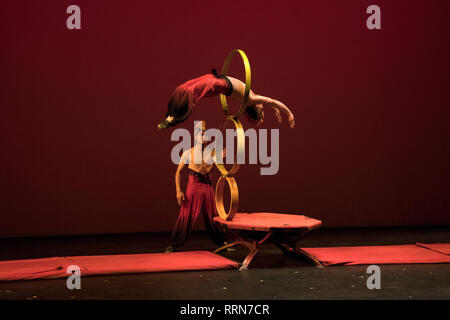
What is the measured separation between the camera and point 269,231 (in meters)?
4.68

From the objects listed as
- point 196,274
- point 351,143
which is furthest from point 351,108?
point 196,274

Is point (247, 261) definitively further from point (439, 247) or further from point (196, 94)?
point (439, 247)

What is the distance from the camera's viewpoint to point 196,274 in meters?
4.52

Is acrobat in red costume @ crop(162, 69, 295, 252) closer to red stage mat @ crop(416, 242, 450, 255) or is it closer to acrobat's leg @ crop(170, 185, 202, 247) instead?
acrobat's leg @ crop(170, 185, 202, 247)

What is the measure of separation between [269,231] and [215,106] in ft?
9.99

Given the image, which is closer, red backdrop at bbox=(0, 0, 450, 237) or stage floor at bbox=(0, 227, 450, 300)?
stage floor at bbox=(0, 227, 450, 300)

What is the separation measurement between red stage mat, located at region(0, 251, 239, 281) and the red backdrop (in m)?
2.06

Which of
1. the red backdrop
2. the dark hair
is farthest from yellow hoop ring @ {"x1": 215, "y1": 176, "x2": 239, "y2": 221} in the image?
the red backdrop

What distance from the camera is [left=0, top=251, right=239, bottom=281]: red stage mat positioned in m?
4.40

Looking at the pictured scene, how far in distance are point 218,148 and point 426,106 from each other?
3.85 m

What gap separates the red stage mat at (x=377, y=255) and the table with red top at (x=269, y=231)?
28cm

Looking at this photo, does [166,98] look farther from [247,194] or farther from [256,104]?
[256,104]

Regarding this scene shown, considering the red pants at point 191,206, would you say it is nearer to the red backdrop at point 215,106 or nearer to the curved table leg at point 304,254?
the curved table leg at point 304,254

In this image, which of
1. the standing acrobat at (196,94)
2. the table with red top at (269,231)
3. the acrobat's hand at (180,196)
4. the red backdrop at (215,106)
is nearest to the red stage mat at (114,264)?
the table with red top at (269,231)
